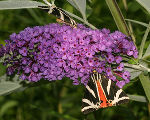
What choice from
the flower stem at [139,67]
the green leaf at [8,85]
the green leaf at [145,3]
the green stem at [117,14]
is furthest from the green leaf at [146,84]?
the green leaf at [8,85]

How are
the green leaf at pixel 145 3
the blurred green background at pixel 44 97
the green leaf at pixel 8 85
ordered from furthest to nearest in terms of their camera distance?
the blurred green background at pixel 44 97 → the green leaf at pixel 8 85 → the green leaf at pixel 145 3

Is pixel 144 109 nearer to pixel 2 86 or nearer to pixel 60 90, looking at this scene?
pixel 60 90

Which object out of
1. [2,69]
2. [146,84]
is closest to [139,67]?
[146,84]

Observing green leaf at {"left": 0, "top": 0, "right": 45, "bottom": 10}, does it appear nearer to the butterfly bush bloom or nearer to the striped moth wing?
the butterfly bush bloom

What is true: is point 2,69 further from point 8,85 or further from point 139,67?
point 139,67

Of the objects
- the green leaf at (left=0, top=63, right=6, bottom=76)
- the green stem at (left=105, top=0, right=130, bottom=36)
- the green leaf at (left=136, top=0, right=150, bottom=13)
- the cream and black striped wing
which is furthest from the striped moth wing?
the green leaf at (left=0, top=63, right=6, bottom=76)

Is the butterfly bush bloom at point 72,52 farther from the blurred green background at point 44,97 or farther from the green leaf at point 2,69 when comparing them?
the blurred green background at point 44,97

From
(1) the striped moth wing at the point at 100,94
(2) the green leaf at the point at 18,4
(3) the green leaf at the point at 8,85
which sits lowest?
(1) the striped moth wing at the point at 100,94

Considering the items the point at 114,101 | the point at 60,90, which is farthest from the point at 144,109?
the point at 60,90
